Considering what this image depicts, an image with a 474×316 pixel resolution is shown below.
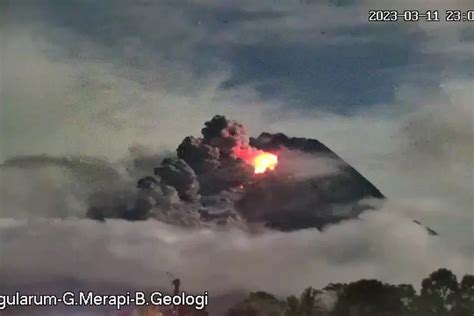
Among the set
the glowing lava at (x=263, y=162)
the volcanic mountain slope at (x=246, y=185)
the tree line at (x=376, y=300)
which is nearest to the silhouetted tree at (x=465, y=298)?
the tree line at (x=376, y=300)

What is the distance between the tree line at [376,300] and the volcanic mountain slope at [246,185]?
0.33 ft

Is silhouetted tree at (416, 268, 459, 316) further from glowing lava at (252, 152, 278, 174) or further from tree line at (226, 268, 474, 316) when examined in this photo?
glowing lava at (252, 152, 278, 174)

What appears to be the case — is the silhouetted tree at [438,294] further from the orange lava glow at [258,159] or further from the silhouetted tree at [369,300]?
the orange lava glow at [258,159]

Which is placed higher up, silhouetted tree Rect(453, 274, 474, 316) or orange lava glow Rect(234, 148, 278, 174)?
orange lava glow Rect(234, 148, 278, 174)

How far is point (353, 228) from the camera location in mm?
955

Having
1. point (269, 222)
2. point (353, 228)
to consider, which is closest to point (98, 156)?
point (269, 222)

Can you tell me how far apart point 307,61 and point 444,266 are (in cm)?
36

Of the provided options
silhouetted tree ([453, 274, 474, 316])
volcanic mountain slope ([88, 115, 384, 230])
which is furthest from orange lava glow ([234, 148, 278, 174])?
silhouetted tree ([453, 274, 474, 316])

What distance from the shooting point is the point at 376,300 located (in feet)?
3.09

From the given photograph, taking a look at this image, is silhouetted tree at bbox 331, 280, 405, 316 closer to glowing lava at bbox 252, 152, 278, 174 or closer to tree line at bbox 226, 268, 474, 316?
tree line at bbox 226, 268, 474, 316

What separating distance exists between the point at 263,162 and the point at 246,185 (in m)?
0.04

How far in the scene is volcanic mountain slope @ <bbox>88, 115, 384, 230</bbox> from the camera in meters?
0.95

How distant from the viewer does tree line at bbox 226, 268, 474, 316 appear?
94cm

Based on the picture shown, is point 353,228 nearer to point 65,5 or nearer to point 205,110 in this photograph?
point 205,110
